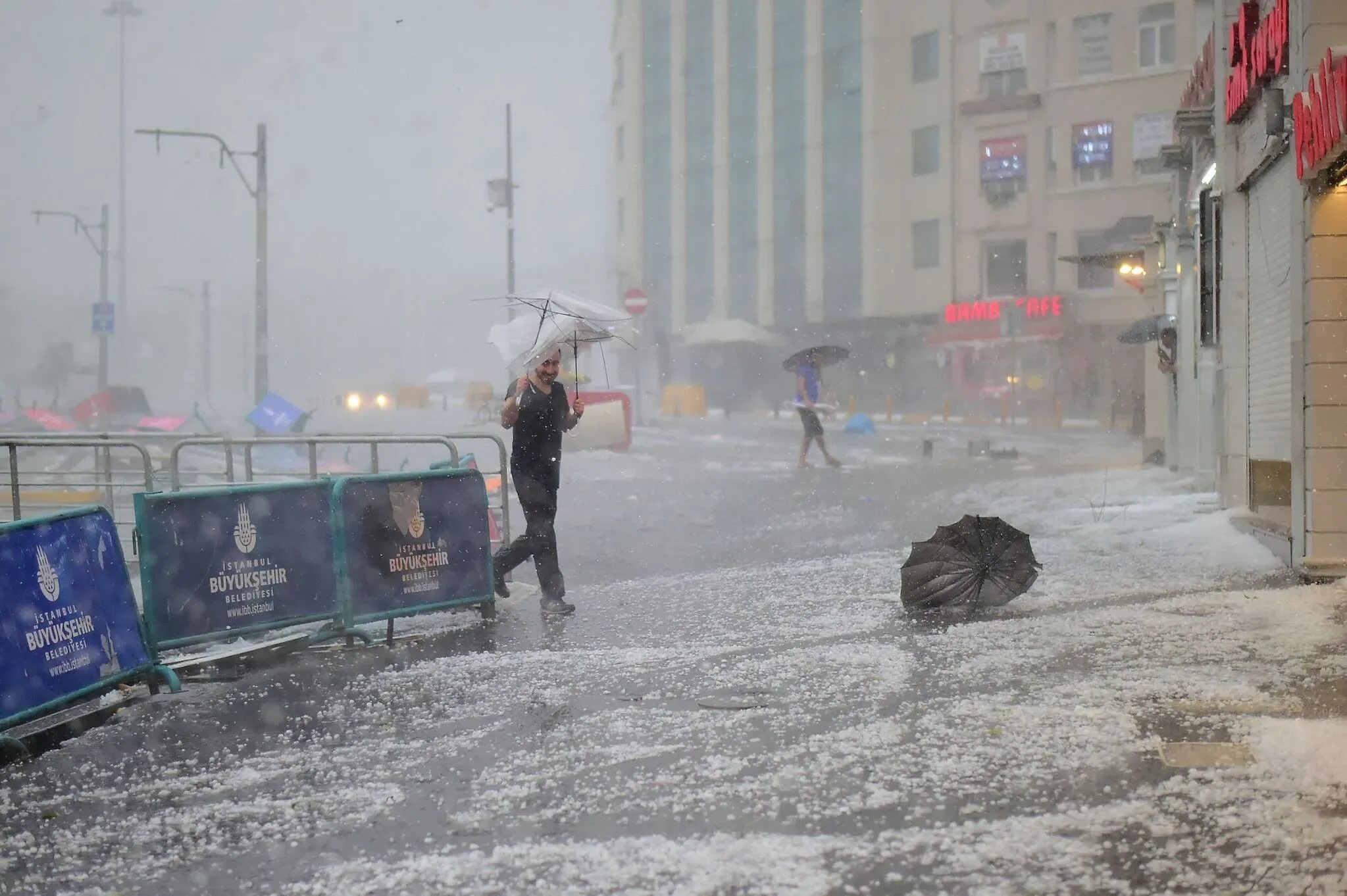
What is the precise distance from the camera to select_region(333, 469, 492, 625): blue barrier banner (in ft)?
26.1

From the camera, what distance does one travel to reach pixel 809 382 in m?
20.7

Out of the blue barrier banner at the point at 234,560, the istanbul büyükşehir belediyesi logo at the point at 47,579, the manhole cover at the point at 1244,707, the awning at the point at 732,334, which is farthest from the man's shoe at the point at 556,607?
the awning at the point at 732,334

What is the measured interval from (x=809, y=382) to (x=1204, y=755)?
52.5ft

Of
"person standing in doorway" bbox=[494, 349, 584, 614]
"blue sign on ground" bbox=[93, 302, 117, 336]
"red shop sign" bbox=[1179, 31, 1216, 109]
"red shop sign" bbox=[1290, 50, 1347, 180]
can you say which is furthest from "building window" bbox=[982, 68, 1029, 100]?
"person standing in doorway" bbox=[494, 349, 584, 614]

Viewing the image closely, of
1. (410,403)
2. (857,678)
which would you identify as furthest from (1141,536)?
(410,403)

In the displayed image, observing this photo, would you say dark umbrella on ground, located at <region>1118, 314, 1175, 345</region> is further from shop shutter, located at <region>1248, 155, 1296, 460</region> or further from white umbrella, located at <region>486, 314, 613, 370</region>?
white umbrella, located at <region>486, 314, 613, 370</region>

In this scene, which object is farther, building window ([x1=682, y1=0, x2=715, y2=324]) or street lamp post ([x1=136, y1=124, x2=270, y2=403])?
building window ([x1=682, y1=0, x2=715, y2=324])

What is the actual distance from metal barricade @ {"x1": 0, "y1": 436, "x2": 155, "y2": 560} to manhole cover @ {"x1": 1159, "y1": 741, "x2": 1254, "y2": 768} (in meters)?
5.33

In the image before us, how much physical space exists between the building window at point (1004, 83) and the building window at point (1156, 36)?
14.2 feet

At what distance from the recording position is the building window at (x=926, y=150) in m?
52.0

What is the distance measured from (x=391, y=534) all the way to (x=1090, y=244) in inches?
1688

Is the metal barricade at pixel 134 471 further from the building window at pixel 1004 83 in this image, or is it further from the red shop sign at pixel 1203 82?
the building window at pixel 1004 83

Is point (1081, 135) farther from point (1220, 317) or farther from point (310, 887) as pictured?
point (310, 887)

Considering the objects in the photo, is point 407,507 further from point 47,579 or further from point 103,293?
point 103,293
